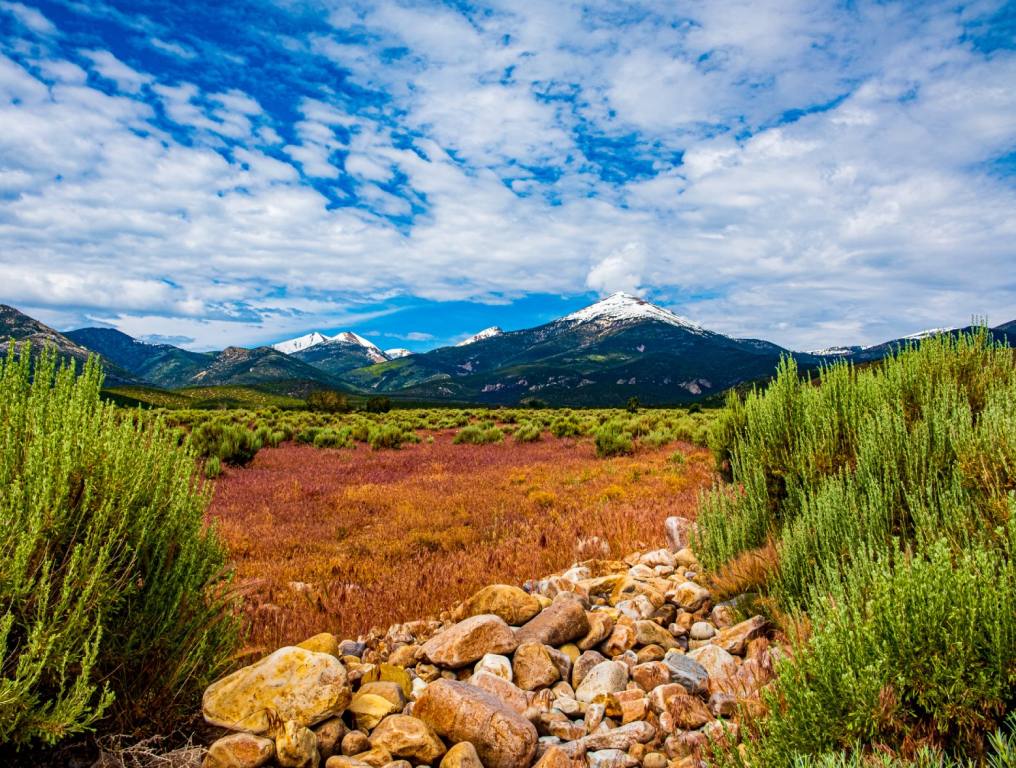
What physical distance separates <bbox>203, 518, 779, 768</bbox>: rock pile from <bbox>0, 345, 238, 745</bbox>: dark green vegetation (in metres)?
0.46

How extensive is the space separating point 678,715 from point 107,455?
12.9 ft

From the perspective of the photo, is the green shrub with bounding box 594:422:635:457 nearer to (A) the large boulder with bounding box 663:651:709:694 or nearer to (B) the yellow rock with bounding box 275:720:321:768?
(A) the large boulder with bounding box 663:651:709:694

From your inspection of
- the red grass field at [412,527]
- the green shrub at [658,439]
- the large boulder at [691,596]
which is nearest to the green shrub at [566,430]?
the green shrub at [658,439]

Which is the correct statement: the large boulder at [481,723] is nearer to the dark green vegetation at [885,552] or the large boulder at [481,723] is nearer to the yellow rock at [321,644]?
the yellow rock at [321,644]

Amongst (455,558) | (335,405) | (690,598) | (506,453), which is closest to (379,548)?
(455,558)

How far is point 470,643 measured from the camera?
4.60 metres

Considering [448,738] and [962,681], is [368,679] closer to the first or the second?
[448,738]

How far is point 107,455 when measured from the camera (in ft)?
10.1

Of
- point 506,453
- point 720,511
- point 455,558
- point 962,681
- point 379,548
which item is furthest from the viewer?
point 506,453

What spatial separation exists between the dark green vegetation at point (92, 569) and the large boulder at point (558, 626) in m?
2.49

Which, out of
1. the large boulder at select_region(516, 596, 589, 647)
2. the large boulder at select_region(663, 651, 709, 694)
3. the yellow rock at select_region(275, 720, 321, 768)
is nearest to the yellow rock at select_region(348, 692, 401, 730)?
→ the yellow rock at select_region(275, 720, 321, 768)

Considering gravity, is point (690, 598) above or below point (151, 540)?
below

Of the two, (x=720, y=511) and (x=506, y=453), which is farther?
(x=506, y=453)

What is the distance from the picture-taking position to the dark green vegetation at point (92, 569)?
2516 millimetres
